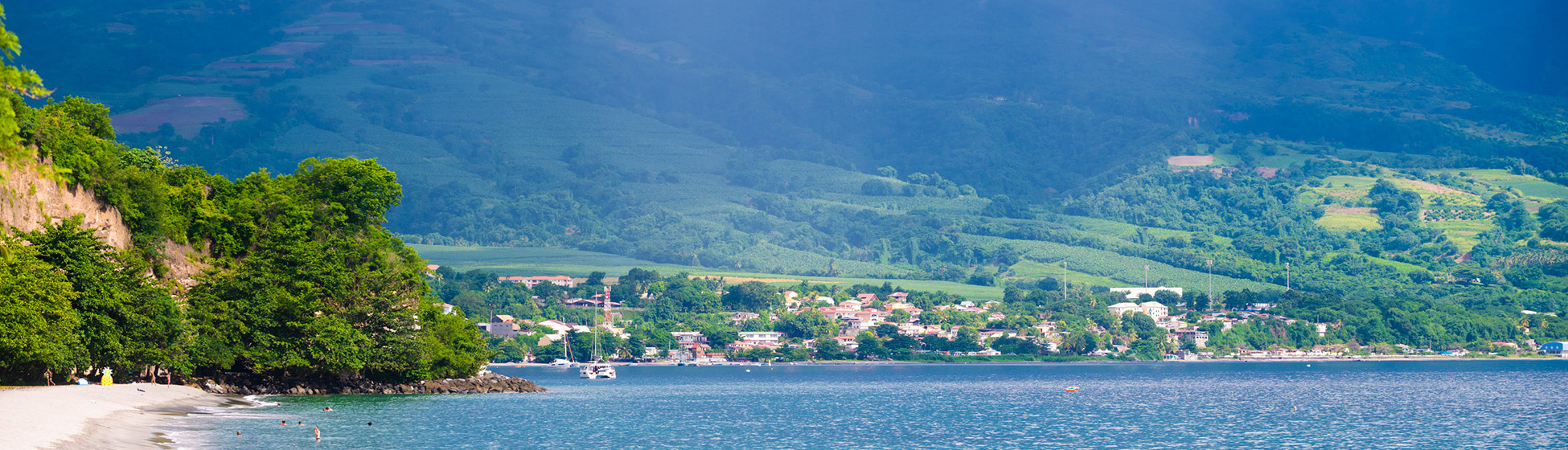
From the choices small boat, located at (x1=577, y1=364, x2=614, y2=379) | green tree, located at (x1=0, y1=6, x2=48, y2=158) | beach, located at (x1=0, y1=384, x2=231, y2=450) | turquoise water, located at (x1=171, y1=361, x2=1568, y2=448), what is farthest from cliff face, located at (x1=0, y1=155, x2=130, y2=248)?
small boat, located at (x1=577, y1=364, x2=614, y2=379)

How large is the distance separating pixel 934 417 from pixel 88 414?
4508 centimetres

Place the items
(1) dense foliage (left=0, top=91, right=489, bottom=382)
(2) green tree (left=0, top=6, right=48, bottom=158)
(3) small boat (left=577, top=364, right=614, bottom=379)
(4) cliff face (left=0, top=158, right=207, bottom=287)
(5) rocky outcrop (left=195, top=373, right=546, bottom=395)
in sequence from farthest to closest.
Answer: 1. (3) small boat (left=577, top=364, right=614, bottom=379)
2. (5) rocky outcrop (left=195, top=373, right=546, bottom=395)
3. (4) cliff face (left=0, top=158, right=207, bottom=287)
4. (1) dense foliage (left=0, top=91, right=489, bottom=382)
5. (2) green tree (left=0, top=6, right=48, bottom=158)

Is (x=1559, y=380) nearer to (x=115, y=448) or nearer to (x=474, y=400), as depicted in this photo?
(x=474, y=400)

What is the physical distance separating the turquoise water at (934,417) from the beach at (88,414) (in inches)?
→ 70.9

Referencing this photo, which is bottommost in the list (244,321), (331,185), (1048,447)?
(1048,447)

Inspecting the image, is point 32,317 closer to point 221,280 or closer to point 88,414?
point 88,414

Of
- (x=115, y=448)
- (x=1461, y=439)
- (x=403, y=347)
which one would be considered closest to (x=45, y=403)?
(x=115, y=448)

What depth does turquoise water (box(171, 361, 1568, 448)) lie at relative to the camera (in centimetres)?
6012

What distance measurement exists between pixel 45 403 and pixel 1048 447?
39.0 meters

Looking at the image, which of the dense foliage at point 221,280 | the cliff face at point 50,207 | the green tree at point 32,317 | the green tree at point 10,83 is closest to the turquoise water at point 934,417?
the dense foliage at point 221,280

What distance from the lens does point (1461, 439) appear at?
63.8 m

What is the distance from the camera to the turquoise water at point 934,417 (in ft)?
197

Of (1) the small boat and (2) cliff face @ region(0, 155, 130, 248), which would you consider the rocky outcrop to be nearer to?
(2) cliff face @ region(0, 155, 130, 248)

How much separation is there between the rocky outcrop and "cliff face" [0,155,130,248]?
9446 mm
